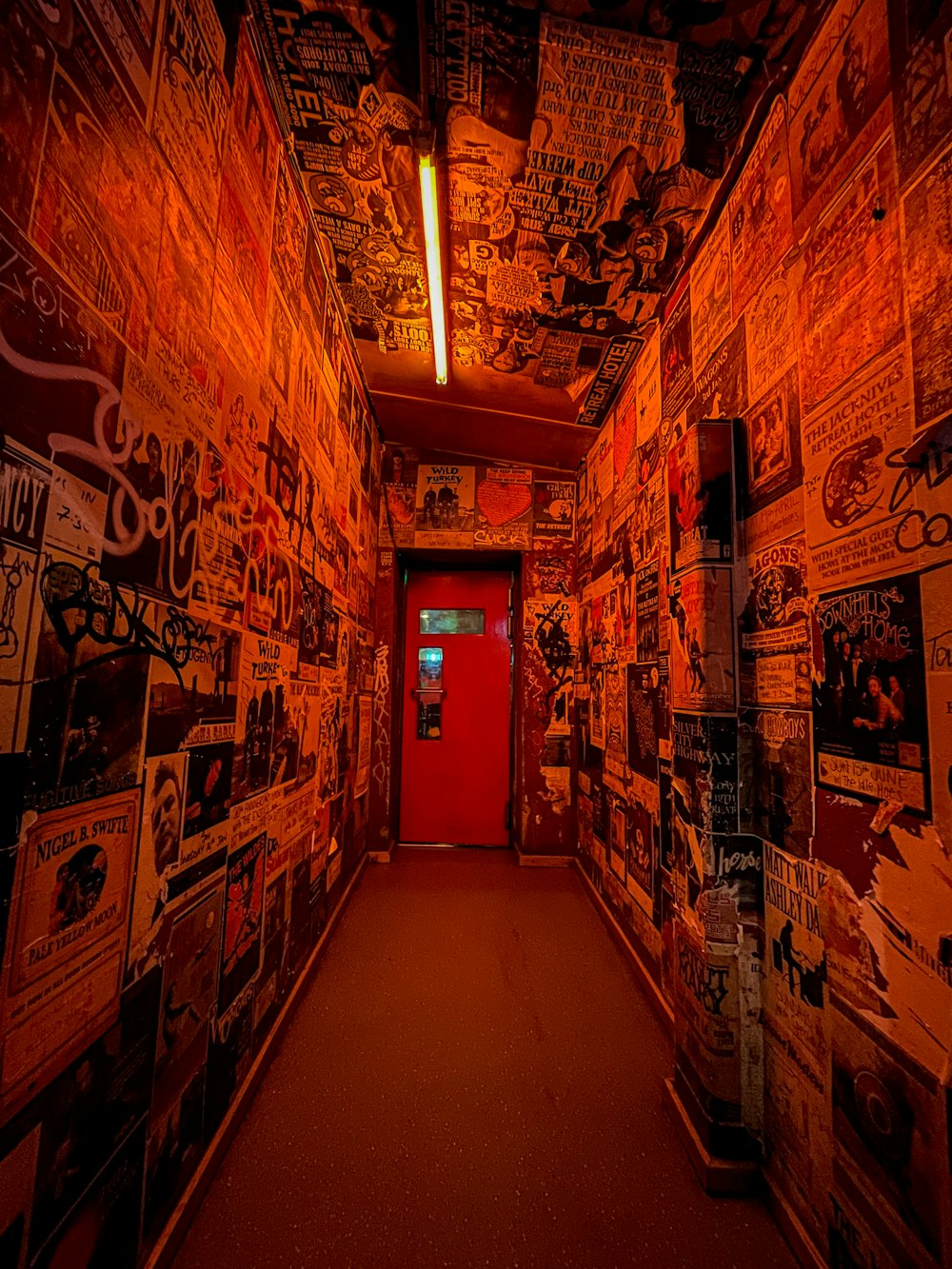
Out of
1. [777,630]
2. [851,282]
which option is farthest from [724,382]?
[777,630]

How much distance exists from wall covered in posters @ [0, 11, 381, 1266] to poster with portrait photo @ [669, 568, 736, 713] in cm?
124

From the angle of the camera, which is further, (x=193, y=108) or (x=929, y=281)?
(x=193, y=108)

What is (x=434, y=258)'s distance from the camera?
1.76 meters

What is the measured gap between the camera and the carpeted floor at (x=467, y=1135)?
1097 mm

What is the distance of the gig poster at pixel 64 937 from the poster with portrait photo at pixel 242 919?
43cm

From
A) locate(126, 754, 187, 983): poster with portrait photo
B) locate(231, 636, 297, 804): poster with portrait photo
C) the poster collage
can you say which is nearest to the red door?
the poster collage

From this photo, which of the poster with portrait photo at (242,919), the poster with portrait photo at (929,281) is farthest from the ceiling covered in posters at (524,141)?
the poster with portrait photo at (242,919)

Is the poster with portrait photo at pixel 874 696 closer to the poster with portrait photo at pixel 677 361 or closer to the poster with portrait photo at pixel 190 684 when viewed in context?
the poster with portrait photo at pixel 677 361

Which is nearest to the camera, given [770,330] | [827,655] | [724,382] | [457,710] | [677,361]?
[827,655]

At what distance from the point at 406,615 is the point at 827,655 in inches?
120

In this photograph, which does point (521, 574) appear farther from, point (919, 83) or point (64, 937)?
point (64, 937)

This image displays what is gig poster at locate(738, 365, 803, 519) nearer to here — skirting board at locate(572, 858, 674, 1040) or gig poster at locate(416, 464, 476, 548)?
skirting board at locate(572, 858, 674, 1040)

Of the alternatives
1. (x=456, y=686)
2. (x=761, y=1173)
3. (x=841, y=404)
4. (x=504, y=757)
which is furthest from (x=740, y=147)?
(x=504, y=757)

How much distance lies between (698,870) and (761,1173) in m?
0.68
